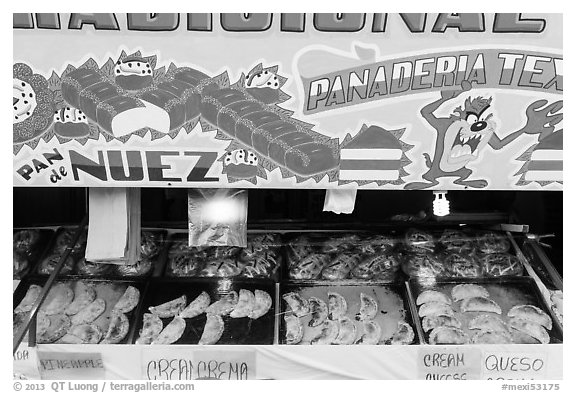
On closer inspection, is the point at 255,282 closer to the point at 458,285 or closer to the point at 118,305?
the point at 118,305

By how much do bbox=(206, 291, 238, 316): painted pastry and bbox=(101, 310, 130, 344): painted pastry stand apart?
0.48m

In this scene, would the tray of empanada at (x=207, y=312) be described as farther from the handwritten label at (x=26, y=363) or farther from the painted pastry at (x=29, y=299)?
the painted pastry at (x=29, y=299)

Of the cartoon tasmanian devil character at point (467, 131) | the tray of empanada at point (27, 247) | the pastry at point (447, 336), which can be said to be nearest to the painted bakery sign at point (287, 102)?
the cartoon tasmanian devil character at point (467, 131)

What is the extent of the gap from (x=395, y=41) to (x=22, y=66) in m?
1.74

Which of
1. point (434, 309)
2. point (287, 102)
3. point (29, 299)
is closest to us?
point (287, 102)

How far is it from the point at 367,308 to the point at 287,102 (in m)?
1.44

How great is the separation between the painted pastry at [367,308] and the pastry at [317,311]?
0.20 meters

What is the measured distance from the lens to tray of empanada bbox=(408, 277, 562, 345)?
3248 mm

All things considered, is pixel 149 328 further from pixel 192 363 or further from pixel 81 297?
pixel 81 297

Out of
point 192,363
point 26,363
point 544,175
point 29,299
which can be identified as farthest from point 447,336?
point 29,299

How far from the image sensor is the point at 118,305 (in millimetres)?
3502

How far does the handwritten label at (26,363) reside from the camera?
3.12 m

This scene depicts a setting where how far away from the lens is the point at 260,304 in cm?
349

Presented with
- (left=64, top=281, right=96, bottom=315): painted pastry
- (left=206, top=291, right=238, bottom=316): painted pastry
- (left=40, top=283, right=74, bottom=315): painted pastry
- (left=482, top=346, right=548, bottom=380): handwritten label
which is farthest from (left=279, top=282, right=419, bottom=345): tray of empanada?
(left=40, top=283, right=74, bottom=315): painted pastry
